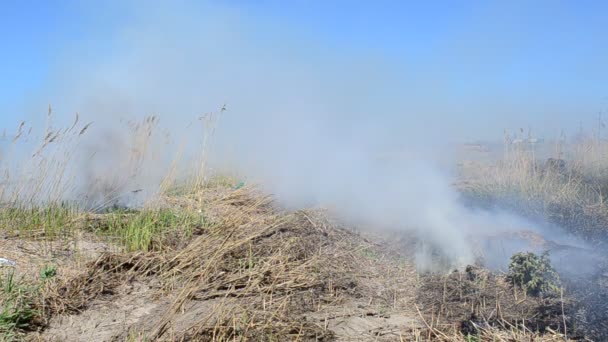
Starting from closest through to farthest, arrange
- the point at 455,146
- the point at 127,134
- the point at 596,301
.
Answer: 1. the point at 596,301
2. the point at 127,134
3. the point at 455,146

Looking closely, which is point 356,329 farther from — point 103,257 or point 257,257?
point 103,257

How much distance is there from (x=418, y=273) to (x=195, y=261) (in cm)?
171

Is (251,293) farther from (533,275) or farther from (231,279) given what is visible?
(533,275)

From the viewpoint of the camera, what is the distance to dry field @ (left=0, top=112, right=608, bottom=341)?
3.02 metres

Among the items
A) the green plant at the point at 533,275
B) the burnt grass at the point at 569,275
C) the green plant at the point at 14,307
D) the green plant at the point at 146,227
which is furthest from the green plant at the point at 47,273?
the green plant at the point at 533,275

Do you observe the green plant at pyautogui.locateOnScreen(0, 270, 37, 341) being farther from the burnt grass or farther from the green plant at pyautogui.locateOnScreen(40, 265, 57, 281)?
the burnt grass

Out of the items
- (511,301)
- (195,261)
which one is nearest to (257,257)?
(195,261)

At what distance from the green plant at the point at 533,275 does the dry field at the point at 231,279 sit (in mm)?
39

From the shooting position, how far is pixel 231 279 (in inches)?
145

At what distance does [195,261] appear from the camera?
397 centimetres

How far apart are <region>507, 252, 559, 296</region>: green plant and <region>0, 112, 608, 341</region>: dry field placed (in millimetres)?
39

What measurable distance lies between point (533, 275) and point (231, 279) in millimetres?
2054

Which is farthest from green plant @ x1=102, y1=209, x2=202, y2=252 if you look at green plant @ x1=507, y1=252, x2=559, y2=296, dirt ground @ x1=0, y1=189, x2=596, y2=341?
green plant @ x1=507, y1=252, x2=559, y2=296

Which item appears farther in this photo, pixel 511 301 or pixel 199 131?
pixel 199 131
